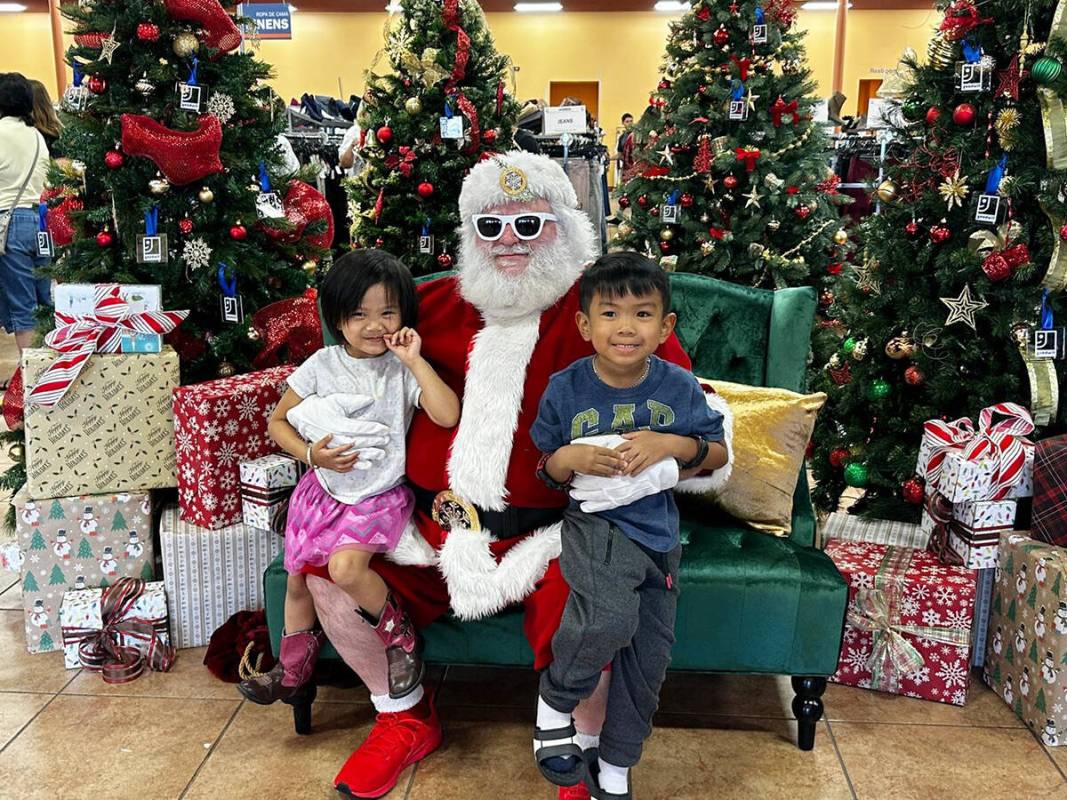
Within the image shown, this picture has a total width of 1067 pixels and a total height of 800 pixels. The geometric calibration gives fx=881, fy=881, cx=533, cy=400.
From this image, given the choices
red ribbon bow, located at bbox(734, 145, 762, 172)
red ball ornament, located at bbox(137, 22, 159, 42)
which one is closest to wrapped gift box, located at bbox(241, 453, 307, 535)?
red ball ornament, located at bbox(137, 22, 159, 42)

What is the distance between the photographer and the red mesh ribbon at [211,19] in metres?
2.67

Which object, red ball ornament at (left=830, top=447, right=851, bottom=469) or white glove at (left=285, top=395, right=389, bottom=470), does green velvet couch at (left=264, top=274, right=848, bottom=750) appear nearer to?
white glove at (left=285, top=395, right=389, bottom=470)

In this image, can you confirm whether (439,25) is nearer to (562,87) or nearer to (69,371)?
(69,371)

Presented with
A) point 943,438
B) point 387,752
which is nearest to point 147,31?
point 387,752

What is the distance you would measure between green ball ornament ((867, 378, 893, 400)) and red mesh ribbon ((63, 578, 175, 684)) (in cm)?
234

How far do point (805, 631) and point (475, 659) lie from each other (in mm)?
793

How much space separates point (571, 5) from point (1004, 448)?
47.2 ft

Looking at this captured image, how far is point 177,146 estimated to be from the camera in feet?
8.73

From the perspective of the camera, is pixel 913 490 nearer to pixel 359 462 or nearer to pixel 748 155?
pixel 359 462

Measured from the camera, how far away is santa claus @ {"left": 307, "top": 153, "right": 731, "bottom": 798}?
80.1 inches

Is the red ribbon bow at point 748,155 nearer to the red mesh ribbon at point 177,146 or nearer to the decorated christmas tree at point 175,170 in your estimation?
the decorated christmas tree at point 175,170

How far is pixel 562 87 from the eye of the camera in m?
15.7

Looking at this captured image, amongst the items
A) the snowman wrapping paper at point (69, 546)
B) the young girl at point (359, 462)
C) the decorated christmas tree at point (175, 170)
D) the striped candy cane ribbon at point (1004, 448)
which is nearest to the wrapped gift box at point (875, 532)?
the striped candy cane ribbon at point (1004, 448)

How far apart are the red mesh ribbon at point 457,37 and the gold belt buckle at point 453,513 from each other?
8.57ft
